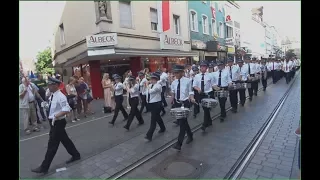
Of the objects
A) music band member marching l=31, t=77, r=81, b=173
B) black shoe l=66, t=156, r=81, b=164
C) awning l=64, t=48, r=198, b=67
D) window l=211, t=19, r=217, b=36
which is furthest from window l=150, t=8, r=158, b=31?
black shoe l=66, t=156, r=81, b=164

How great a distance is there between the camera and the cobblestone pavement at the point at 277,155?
4.02 meters

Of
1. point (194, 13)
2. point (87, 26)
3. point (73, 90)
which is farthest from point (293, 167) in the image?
point (194, 13)

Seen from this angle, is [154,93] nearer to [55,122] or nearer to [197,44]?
[55,122]

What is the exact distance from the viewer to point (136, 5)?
16281 millimetres

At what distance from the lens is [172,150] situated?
17.8ft

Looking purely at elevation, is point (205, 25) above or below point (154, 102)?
above

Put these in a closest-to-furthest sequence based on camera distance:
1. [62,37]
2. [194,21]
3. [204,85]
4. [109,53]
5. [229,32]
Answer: [204,85], [109,53], [62,37], [194,21], [229,32]

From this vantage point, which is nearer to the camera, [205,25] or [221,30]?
[205,25]

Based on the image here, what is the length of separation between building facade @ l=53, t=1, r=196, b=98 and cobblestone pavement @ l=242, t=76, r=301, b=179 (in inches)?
391

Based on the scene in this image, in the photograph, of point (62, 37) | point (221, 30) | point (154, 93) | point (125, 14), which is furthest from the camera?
point (221, 30)

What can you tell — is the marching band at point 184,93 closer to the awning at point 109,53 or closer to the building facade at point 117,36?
the awning at point 109,53

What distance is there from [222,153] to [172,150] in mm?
1140

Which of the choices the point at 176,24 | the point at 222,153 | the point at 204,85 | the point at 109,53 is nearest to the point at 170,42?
the point at 176,24

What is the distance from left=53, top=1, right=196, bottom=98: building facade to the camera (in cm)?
1418
